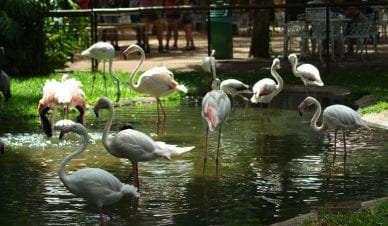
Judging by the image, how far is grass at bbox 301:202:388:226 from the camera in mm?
6836

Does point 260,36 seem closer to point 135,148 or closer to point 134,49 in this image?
point 134,49

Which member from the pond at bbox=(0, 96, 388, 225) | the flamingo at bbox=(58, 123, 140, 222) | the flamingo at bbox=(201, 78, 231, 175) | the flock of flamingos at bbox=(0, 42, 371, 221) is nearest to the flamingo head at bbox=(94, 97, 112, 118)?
the flock of flamingos at bbox=(0, 42, 371, 221)

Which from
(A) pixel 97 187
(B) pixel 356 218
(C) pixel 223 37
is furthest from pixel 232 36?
(B) pixel 356 218

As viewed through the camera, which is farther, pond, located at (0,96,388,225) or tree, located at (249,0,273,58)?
tree, located at (249,0,273,58)

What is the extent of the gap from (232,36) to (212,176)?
1290 cm

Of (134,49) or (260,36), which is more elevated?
(134,49)

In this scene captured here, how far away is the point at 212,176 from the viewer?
9711 millimetres

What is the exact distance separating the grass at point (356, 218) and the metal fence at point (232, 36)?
11496mm

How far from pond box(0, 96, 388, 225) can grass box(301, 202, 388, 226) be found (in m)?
0.76

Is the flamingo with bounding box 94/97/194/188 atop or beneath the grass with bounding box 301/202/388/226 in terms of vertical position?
atop

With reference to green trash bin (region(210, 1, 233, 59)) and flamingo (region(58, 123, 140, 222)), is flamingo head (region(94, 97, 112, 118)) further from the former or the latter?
green trash bin (region(210, 1, 233, 59))

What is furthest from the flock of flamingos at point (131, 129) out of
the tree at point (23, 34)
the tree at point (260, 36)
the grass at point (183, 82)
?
the tree at point (260, 36)

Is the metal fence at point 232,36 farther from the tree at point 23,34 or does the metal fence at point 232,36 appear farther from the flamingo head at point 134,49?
the flamingo head at point 134,49

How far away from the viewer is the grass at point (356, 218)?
6.84m
